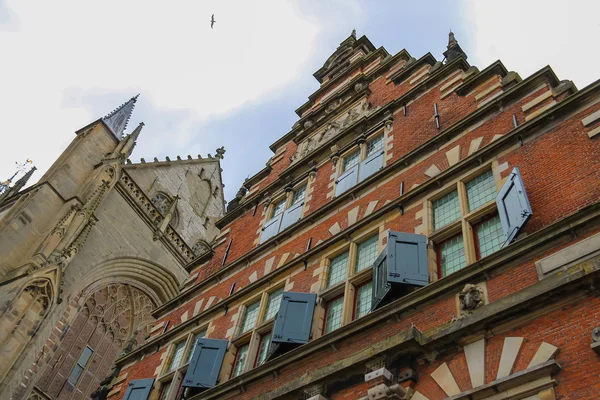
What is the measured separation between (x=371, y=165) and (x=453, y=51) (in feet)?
12.1

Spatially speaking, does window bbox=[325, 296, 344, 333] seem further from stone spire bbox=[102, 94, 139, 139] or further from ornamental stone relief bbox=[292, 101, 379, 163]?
stone spire bbox=[102, 94, 139, 139]

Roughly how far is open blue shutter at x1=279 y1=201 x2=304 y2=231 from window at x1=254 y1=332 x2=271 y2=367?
3282 millimetres

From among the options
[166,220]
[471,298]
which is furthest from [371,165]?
[166,220]

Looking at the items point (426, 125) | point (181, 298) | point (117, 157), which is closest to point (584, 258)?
point (426, 125)

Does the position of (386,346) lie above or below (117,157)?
below

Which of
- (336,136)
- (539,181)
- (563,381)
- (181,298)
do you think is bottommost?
(563,381)

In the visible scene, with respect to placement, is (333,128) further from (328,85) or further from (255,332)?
(255,332)

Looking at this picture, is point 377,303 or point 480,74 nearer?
point 377,303

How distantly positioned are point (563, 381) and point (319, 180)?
353 inches

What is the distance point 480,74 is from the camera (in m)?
12.1

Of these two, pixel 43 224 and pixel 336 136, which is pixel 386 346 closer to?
pixel 336 136

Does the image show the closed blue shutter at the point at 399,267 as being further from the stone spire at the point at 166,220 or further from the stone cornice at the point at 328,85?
the stone spire at the point at 166,220

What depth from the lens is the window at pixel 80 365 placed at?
68.3 feet

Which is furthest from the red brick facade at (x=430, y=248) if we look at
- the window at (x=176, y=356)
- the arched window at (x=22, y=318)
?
the arched window at (x=22, y=318)
